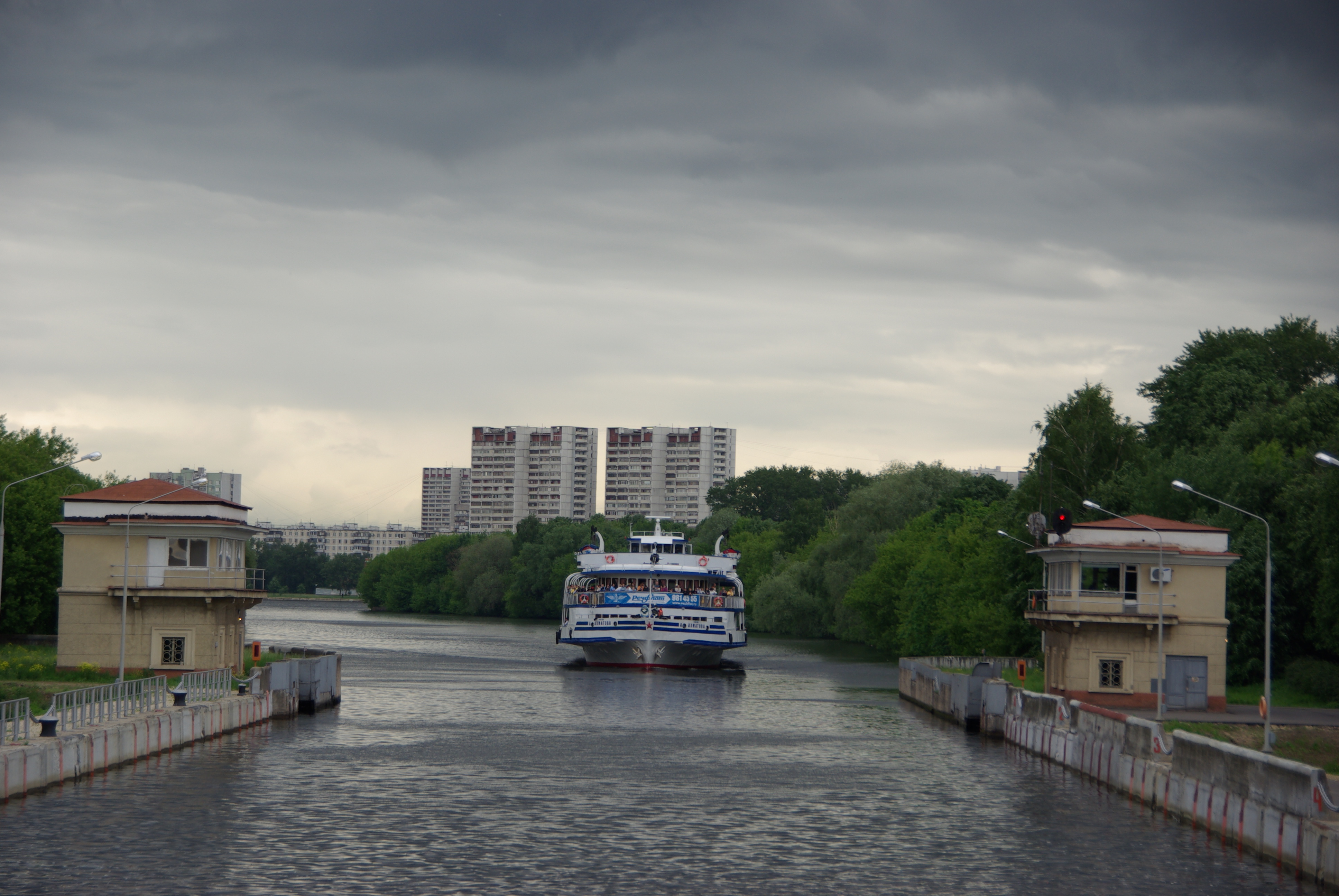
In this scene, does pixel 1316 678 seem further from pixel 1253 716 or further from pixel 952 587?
pixel 952 587

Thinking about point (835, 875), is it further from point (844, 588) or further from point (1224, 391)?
point (844, 588)

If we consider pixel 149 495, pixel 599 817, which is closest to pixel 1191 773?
pixel 599 817

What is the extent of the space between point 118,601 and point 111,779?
23489mm

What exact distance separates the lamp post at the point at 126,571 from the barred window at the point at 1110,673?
36.5 metres

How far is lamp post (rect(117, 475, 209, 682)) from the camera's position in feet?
169

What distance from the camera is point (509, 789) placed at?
36.9 metres

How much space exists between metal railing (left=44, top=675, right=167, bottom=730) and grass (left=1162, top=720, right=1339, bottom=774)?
3124cm

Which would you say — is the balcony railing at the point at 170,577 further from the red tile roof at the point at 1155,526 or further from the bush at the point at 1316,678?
the bush at the point at 1316,678

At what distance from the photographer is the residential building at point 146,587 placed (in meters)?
57.1

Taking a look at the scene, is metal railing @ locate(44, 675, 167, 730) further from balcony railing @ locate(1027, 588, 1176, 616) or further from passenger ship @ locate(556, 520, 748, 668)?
passenger ship @ locate(556, 520, 748, 668)

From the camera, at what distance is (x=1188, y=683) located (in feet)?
180

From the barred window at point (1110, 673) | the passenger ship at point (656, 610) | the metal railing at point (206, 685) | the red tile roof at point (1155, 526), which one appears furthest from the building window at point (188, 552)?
the barred window at point (1110, 673)

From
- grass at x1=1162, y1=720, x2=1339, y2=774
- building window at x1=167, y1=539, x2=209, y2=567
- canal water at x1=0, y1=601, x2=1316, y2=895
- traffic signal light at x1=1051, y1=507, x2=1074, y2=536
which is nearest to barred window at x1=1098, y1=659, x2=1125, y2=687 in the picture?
canal water at x1=0, y1=601, x2=1316, y2=895

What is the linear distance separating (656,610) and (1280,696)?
38.2 meters
